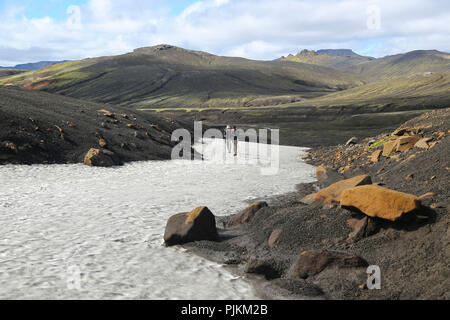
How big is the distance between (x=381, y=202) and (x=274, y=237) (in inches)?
125

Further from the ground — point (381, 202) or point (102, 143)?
point (102, 143)

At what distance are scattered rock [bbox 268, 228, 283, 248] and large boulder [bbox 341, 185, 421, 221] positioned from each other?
210cm

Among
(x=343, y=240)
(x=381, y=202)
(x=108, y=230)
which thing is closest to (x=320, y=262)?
(x=343, y=240)

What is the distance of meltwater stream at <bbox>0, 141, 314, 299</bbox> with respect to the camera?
8.33 m

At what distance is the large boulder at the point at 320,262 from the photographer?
29.1 ft

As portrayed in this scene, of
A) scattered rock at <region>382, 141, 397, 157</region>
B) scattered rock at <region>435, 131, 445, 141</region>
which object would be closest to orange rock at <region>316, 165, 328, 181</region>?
scattered rock at <region>382, 141, 397, 157</region>

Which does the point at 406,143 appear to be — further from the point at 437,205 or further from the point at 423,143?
the point at 437,205

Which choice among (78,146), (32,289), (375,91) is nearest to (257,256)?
(32,289)

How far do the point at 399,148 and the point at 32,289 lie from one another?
20.1m

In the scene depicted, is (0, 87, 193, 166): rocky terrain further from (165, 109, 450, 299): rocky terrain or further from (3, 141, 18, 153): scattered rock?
(165, 109, 450, 299): rocky terrain

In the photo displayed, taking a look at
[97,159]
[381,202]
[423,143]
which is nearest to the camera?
[381,202]

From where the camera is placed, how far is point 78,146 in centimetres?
3031

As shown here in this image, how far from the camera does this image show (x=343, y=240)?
10242 mm
